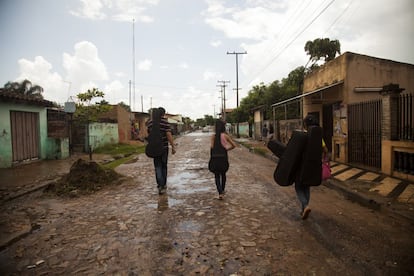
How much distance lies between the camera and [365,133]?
1022 cm

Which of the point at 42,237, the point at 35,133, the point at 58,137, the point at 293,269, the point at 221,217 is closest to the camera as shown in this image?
the point at 293,269

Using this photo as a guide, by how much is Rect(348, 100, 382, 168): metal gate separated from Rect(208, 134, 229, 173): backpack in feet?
20.6

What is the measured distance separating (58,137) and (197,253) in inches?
521

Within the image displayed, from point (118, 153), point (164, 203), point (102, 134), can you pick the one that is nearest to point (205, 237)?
point (164, 203)

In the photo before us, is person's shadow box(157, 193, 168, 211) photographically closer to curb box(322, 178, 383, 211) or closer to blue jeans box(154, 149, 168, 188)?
blue jeans box(154, 149, 168, 188)

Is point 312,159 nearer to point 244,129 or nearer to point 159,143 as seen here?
point 159,143

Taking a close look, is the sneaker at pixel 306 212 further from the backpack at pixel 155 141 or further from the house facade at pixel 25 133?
the house facade at pixel 25 133

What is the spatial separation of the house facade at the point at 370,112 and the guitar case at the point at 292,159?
15.4 feet

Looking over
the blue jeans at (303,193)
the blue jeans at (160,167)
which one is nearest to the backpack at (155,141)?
the blue jeans at (160,167)

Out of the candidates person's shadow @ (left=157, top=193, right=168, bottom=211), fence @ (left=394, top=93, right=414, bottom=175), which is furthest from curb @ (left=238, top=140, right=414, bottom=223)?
person's shadow @ (left=157, top=193, right=168, bottom=211)

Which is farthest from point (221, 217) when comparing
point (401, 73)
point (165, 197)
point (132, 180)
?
point (401, 73)

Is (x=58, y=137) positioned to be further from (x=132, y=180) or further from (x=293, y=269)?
(x=293, y=269)

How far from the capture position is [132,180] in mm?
8492

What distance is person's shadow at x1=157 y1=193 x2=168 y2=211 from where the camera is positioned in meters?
5.47
